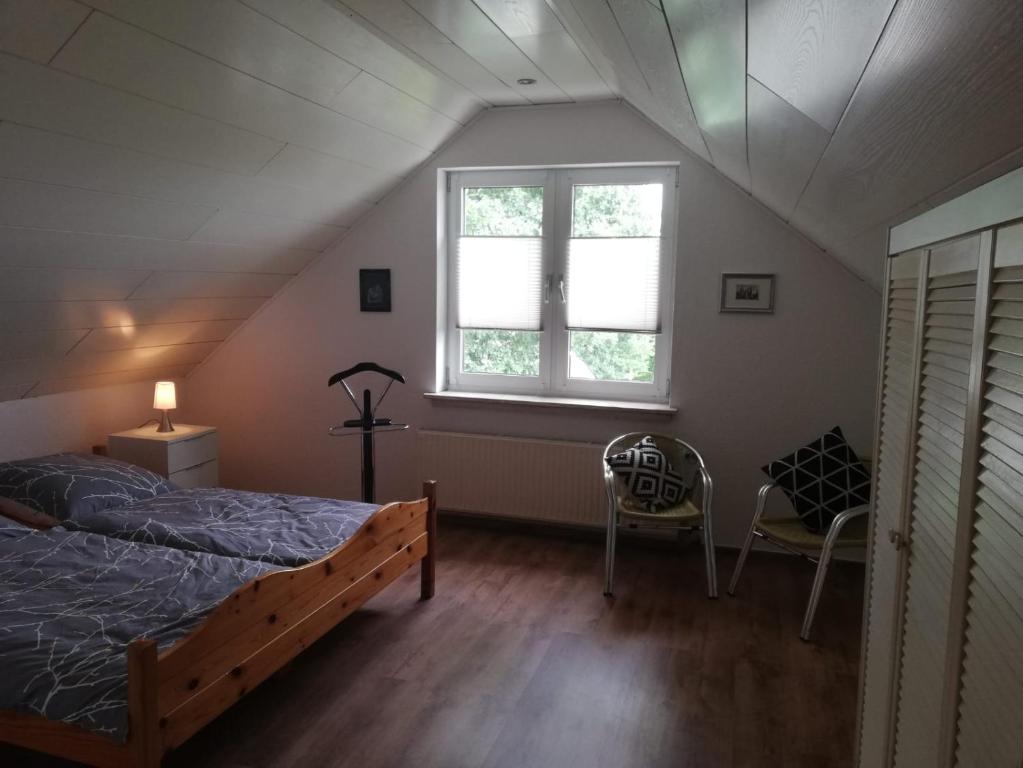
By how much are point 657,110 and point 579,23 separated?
889mm

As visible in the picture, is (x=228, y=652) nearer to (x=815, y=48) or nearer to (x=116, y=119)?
(x=116, y=119)

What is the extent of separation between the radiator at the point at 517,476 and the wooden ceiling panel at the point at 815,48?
308 cm

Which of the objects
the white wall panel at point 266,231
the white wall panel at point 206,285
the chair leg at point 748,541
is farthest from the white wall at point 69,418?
the chair leg at point 748,541

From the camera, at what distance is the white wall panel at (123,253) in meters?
2.85

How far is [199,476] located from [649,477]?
2.62 metres

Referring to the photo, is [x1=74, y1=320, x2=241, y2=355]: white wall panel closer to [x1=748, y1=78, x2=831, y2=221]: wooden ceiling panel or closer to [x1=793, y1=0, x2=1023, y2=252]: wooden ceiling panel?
[x1=748, y1=78, x2=831, y2=221]: wooden ceiling panel

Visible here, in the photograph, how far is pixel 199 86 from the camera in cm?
254

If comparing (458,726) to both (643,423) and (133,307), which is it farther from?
(133,307)

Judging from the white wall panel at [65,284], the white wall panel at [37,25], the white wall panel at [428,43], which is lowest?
the white wall panel at [65,284]

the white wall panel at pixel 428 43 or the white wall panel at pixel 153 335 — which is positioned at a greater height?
the white wall panel at pixel 428 43

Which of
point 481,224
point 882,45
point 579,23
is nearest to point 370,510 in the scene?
point 481,224

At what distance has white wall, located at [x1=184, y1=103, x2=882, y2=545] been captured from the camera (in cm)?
385

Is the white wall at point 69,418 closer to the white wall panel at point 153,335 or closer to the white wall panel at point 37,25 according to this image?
the white wall panel at point 153,335

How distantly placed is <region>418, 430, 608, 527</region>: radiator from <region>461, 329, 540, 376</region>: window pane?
438mm
